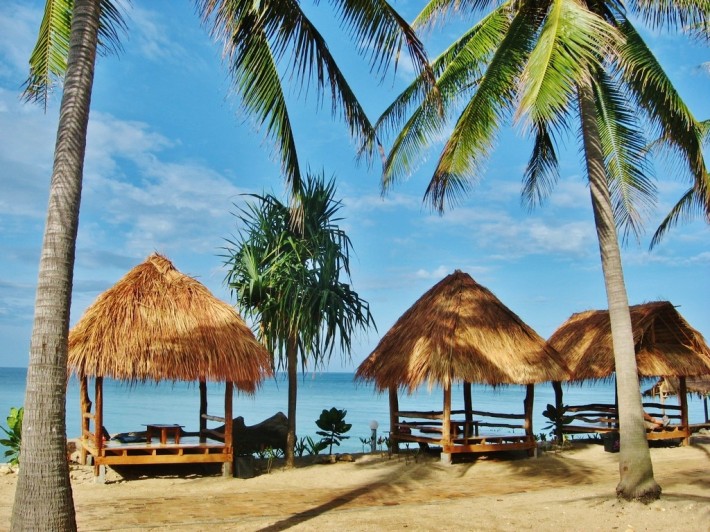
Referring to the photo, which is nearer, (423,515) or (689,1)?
(423,515)

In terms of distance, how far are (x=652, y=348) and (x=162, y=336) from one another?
33.4 feet

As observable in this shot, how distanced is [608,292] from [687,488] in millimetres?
3110

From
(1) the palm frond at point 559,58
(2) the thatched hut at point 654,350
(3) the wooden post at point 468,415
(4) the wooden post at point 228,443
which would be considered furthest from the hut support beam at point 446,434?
(1) the palm frond at point 559,58

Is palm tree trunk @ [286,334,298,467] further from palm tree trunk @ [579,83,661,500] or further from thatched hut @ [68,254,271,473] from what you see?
palm tree trunk @ [579,83,661,500]

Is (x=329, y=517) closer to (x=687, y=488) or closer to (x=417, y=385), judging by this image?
(x=417, y=385)

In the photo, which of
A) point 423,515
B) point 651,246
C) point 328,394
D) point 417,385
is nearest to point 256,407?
point 328,394

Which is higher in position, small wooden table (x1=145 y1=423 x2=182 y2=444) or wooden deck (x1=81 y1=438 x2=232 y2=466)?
small wooden table (x1=145 y1=423 x2=182 y2=444)

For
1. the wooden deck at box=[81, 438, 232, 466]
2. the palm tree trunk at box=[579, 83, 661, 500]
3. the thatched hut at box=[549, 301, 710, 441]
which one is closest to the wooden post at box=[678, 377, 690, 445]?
the thatched hut at box=[549, 301, 710, 441]

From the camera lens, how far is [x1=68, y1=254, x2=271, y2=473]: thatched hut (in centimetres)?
1026

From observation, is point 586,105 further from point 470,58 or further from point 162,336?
point 162,336

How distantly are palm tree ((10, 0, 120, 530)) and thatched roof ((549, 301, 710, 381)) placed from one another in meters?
11.5

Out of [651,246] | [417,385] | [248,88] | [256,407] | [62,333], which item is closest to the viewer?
[62,333]

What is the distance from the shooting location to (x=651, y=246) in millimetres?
18312

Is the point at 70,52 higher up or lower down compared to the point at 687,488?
higher up
